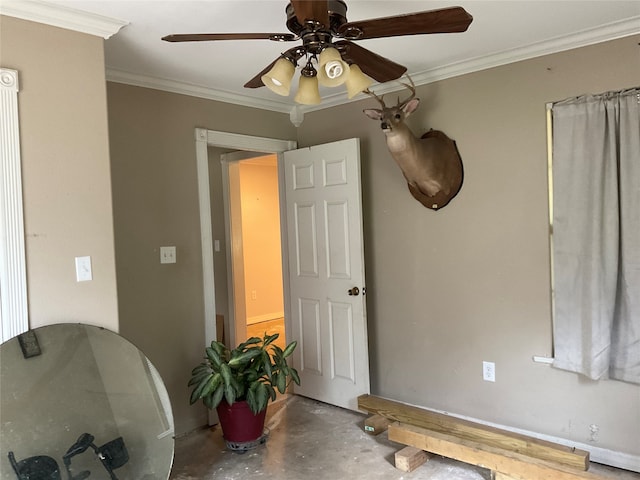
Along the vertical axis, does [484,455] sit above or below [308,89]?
below

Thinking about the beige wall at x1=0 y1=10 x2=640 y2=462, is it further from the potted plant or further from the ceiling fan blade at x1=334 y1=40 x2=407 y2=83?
the ceiling fan blade at x1=334 y1=40 x2=407 y2=83

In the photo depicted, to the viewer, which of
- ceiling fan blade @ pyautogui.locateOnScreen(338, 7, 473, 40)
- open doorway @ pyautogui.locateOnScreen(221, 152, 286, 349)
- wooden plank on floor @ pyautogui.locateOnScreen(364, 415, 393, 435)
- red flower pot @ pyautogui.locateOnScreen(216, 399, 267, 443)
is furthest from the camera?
open doorway @ pyautogui.locateOnScreen(221, 152, 286, 349)

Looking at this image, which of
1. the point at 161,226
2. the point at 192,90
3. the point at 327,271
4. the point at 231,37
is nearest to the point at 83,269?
the point at 161,226

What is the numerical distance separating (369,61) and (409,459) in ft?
6.71

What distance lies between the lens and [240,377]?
119 inches

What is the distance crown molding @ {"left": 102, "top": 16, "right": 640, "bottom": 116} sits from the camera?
2562 mm

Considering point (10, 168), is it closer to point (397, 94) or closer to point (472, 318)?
point (397, 94)

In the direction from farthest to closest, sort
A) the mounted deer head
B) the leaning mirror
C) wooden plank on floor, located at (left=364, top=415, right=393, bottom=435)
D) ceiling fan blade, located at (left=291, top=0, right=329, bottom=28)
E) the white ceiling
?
wooden plank on floor, located at (left=364, top=415, right=393, bottom=435) < the mounted deer head < the white ceiling < the leaning mirror < ceiling fan blade, located at (left=291, top=0, right=329, bottom=28)

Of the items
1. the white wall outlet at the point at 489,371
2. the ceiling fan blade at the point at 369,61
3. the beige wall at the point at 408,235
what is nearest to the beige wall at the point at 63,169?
the beige wall at the point at 408,235

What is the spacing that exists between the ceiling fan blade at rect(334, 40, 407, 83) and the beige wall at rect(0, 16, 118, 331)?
1.18 m

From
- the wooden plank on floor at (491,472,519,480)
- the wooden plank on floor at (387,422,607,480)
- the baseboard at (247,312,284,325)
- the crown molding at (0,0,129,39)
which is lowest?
the wooden plank on floor at (491,472,519,480)

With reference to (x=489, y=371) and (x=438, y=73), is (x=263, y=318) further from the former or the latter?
(x=438, y=73)

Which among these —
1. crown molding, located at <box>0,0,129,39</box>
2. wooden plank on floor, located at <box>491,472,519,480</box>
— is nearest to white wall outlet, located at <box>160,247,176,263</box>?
crown molding, located at <box>0,0,129,39</box>

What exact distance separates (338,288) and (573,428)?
5.46 ft
